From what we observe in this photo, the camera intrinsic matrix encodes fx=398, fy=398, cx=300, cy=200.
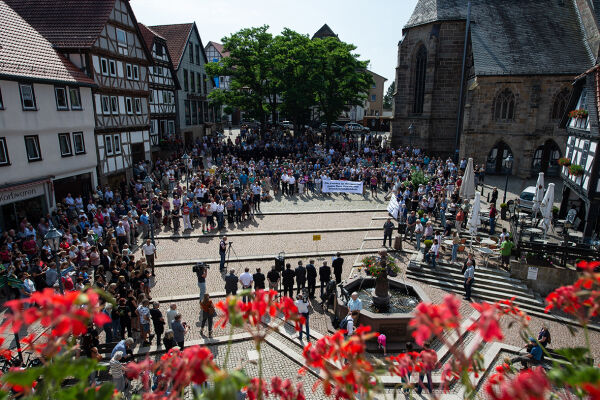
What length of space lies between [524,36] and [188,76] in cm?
3098

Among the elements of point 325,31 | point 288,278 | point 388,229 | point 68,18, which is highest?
point 325,31

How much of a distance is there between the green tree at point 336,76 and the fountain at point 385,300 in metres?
28.1

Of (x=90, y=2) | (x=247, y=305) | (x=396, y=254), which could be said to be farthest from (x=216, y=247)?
(x=90, y=2)

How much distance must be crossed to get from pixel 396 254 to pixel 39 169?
56.0 feet

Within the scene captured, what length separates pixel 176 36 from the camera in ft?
133

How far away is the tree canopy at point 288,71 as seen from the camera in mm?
38500

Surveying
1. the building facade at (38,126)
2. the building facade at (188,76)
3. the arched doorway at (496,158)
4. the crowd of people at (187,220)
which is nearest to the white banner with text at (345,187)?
the crowd of people at (187,220)

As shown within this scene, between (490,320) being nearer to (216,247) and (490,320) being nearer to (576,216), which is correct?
(216,247)

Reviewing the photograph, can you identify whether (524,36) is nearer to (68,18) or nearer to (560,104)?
(560,104)

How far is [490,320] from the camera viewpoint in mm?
2467

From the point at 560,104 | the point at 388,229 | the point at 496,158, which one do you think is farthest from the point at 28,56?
the point at 560,104

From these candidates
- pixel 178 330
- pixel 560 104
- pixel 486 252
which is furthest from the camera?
pixel 560 104

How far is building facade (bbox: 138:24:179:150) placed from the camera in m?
33.3

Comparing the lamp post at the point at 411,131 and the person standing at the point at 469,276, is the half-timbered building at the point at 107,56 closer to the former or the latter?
the person standing at the point at 469,276
